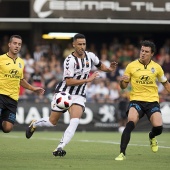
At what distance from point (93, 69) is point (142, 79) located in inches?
485

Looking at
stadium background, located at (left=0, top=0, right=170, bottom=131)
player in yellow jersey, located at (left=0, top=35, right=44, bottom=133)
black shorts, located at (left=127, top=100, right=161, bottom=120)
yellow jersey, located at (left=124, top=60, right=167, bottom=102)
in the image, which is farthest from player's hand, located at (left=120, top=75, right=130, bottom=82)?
stadium background, located at (left=0, top=0, right=170, bottom=131)

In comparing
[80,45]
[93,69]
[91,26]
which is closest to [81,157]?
[80,45]

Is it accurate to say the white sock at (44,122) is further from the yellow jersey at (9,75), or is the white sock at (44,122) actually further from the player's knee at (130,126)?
the player's knee at (130,126)

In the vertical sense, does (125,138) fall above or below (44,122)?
below

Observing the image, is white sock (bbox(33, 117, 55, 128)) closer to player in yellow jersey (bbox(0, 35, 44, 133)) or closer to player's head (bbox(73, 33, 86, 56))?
player in yellow jersey (bbox(0, 35, 44, 133))

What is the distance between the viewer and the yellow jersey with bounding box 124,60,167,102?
12.9 metres

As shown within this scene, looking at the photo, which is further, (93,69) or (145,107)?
(93,69)

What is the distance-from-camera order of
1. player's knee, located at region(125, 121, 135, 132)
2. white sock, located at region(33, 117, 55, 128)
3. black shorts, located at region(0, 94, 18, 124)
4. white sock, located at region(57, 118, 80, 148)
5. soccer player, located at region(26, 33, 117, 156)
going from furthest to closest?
white sock, located at region(33, 117, 55, 128), black shorts, located at region(0, 94, 18, 124), soccer player, located at region(26, 33, 117, 156), white sock, located at region(57, 118, 80, 148), player's knee, located at region(125, 121, 135, 132)

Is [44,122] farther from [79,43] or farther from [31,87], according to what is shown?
[79,43]

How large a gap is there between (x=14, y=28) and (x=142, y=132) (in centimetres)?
871

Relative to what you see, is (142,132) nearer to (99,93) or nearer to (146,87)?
(99,93)

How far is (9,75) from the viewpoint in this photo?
42.4 ft

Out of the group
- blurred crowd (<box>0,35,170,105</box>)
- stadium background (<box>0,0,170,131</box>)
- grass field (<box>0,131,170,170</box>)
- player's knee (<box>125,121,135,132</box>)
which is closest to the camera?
grass field (<box>0,131,170,170</box>)

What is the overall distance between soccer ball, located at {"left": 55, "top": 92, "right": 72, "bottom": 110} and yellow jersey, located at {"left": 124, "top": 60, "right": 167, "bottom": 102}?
1165 millimetres
